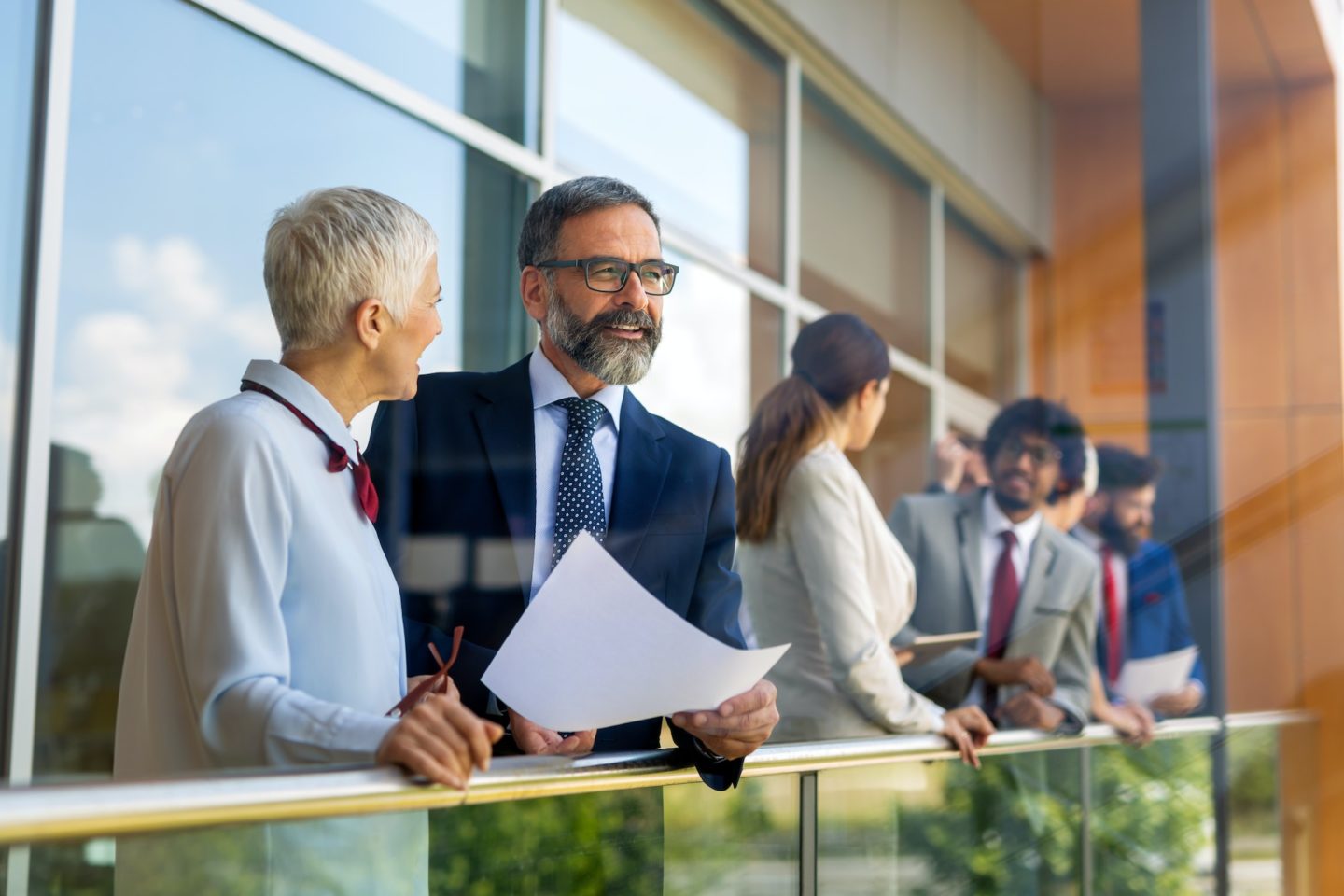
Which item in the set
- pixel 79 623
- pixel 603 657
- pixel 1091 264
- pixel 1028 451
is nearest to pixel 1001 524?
pixel 1028 451

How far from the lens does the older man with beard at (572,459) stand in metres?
2.25

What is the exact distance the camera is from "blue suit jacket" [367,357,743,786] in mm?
2238

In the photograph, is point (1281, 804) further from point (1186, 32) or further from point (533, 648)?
point (533, 648)

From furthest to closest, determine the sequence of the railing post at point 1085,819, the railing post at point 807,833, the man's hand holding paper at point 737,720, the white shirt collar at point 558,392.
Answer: the railing post at point 1085,819
the railing post at point 807,833
the white shirt collar at point 558,392
the man's hand holding paper at point 737,720

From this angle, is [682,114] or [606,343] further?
[682,114]

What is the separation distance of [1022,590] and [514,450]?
232 cm

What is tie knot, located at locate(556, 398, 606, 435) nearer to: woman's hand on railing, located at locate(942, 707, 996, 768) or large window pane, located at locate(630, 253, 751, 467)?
woman's hand on railing, located at locate(942, 707, 996, 768)

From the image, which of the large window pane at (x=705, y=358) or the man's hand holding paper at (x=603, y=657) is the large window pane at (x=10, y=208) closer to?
the man's hand holding paper at (x=603, y=657)

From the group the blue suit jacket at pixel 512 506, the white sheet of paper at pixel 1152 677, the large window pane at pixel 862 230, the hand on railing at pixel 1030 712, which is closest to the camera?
the blue suit jacket at pixel 512 506

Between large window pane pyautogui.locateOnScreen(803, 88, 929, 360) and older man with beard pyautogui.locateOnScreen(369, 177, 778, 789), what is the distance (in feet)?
16.9

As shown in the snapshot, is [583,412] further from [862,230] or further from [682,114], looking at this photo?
[862,230]

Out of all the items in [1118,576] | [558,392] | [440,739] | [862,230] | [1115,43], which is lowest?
[440,739]

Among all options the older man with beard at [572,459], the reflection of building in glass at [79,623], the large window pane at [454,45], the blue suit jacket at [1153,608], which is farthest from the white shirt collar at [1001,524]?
the reflection of building in glass at [79,623]

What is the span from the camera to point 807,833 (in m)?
2.74
